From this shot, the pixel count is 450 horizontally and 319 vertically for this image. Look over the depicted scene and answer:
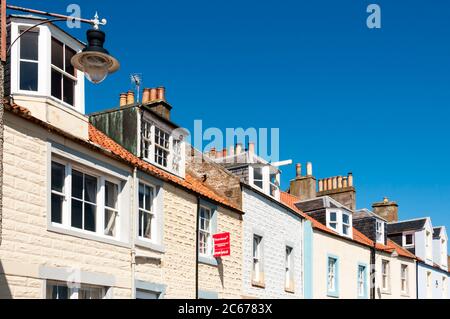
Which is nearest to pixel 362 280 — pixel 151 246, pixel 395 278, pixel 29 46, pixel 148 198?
pixel 395 278

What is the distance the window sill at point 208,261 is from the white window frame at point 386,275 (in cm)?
1542

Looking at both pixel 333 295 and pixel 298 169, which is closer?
pixel 333 295

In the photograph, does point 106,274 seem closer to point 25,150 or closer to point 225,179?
point 25,150

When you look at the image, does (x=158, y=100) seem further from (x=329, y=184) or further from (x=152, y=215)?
(x=329, y=184)

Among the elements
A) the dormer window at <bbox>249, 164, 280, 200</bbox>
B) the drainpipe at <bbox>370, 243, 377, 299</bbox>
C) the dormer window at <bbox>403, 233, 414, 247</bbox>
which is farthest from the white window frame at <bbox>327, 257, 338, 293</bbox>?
the dormer window at <bbox>403, 233, 414, 247</bbox>

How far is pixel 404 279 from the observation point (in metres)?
36.7

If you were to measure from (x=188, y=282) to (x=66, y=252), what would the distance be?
5.72 metres

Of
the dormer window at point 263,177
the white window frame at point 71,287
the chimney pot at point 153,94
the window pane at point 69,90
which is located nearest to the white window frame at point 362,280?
the dormer window at point 263,177

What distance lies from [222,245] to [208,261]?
717 mm

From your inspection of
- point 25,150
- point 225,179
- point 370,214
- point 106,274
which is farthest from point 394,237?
point 25,150

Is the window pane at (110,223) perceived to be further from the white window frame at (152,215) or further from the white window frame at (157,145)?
the white window frame at (157,145)

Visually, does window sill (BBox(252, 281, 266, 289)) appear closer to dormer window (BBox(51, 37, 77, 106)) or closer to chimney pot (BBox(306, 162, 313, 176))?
dormer window (BBox(51, 37, 77, 106))

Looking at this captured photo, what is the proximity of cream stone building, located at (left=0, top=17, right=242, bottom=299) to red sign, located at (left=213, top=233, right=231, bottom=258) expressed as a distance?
108 centimetres
